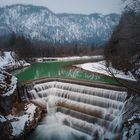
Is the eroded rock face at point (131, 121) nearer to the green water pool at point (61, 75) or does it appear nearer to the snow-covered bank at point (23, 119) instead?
the snow-covered bank at point (23, 119)

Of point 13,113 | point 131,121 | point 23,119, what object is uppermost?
point 131,121

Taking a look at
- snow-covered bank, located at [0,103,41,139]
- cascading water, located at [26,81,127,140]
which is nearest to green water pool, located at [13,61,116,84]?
cascading water, located at [26,81,127,140]

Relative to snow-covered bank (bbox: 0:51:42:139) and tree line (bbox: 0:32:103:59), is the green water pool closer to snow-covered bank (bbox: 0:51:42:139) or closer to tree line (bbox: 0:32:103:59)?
snow-covered bank (bbox: 0:51:42:139)

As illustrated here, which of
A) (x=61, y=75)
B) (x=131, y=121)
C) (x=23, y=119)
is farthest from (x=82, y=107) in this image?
(x=61, y=75)

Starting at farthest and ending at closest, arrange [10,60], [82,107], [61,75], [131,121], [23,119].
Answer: [10,60] → [61,75] → [82,107] → [23,119] → [131,121]

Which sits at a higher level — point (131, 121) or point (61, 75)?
point (131, 121)

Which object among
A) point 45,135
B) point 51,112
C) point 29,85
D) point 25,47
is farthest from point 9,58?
point 45,135

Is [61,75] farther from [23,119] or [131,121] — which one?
[131,121]

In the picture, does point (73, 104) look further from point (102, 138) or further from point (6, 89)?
point (6, 89)

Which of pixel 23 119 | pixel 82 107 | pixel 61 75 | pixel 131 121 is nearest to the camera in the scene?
pixel 131 121

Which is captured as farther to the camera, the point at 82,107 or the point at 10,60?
the point at 10,60
